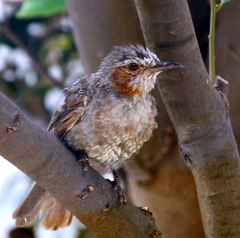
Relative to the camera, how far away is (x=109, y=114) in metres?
2.53

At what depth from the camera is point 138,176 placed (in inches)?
139

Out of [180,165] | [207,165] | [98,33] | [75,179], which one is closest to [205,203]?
[207,165]

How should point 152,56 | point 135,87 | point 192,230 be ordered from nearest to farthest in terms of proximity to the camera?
point 152,56 < point 135,87 < point 192,230

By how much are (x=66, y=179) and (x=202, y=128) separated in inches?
29.4

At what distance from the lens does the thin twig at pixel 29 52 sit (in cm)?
433

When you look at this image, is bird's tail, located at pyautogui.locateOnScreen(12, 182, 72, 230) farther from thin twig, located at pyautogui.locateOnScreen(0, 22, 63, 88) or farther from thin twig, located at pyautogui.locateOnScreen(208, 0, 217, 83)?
thin twig, located at pyautogui.locateOnScreen(0, 22, 63, 88)

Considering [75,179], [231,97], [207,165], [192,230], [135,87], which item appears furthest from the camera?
[192,230]

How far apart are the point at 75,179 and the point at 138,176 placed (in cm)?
156

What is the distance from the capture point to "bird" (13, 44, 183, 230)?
99.0 inches

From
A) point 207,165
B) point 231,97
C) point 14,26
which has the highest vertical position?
point 14,26

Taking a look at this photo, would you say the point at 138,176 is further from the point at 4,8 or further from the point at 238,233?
the point at 4,8

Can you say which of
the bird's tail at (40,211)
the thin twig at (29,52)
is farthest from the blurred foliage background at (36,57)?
the bird's tail at (40,211)

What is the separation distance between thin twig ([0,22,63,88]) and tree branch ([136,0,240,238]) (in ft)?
7.08

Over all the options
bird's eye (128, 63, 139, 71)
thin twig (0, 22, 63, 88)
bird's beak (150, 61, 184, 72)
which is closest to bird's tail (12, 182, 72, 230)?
bird's eye (128, 63, 139, 71)
